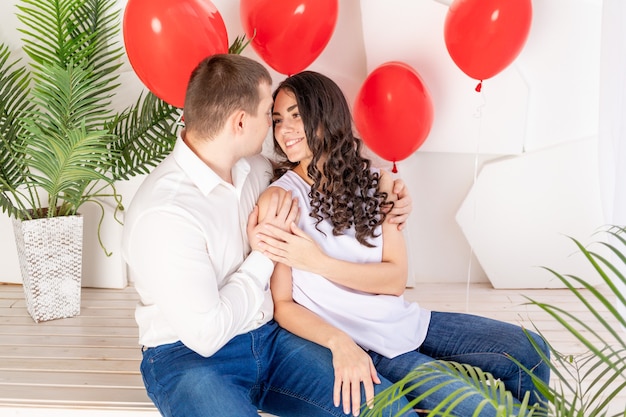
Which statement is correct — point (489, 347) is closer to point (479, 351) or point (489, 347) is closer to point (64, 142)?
point (479, 351)

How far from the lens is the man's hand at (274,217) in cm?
172

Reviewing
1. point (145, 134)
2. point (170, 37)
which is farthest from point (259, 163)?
point (145, 134)

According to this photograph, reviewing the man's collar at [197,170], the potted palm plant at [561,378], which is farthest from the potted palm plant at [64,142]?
the potted palm plant at [561,378]

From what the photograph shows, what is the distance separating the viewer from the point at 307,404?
5.39ft

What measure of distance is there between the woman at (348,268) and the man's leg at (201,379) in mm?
166

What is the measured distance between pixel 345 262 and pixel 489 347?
17.3 inches

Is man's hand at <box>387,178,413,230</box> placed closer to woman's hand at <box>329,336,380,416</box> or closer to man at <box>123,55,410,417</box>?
man at <box>123,55,410,417</box>

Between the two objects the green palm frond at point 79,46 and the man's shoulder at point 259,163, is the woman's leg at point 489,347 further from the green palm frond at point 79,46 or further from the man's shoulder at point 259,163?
the green palm frond at point 79,46

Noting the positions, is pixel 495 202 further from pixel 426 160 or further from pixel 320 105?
pixel 320 105

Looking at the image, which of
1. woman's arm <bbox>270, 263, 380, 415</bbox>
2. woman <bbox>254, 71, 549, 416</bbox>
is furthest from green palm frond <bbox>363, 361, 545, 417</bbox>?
woman <bbox>254, 71, 549, 416</bbox>

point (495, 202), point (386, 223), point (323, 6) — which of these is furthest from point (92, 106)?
point (495, 202)

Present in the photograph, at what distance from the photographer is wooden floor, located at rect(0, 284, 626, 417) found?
2.00m

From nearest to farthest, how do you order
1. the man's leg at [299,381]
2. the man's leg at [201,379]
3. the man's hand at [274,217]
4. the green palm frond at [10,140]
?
1. the man's leg at [201,379]
2. the man's leg at [299,381]
3. the man's hand at [274,217]
4. the green palm frond at [10,140]

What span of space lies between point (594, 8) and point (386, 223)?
63.2 inches
